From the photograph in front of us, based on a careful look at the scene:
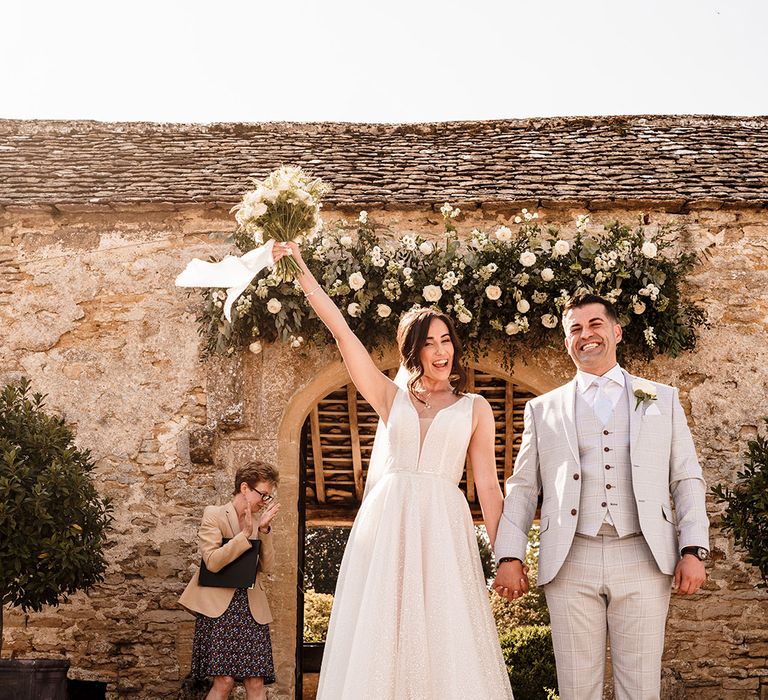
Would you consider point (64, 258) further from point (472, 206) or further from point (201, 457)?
point (472, 206)

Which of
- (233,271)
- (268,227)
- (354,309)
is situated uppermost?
(354,309)

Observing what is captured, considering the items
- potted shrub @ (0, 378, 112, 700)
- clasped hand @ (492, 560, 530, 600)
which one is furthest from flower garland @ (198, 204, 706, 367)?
clasped hand @ (492, 560, 530, 600)

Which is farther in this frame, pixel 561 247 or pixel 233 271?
pixel 561 247

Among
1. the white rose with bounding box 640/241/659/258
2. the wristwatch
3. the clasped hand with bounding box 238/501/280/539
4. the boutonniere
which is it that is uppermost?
the white rose with bounding box 640/241/659/258

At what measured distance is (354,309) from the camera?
23.1 feet

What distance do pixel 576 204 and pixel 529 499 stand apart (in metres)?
4.28

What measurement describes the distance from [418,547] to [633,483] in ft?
3.03

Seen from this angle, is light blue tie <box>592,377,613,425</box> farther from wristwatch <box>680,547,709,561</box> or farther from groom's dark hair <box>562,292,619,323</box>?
wristwatch <box>680,547,709,561</box>

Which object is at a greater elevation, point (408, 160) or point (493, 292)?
point (408, 160)

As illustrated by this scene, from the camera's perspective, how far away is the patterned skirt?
18.2ft

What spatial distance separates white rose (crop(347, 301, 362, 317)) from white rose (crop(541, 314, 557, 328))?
140cm

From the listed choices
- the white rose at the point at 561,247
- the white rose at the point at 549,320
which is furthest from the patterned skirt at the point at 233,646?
the white rose at the point at 561,247

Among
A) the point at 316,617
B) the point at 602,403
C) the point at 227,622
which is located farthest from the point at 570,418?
the point at 316,617

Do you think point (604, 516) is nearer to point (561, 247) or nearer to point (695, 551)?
point (695, 551)
